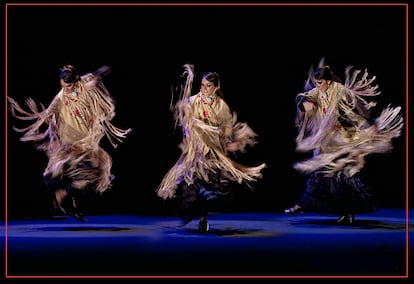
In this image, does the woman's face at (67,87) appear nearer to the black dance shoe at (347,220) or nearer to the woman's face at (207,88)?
the woman's face at (207,88)

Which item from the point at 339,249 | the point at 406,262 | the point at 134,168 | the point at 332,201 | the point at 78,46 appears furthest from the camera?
the point at 134,168

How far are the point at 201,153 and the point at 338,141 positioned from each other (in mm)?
1346

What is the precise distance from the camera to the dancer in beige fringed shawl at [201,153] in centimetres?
717

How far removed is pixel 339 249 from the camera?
6297 mm

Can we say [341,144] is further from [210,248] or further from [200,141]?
[210,248]

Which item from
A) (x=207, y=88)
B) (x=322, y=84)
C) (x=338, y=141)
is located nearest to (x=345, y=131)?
(x=338, y=141)

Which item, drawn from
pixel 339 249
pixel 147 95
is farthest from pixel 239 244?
pixel 147 95

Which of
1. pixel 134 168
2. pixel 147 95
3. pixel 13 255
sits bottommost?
pixel 13 255

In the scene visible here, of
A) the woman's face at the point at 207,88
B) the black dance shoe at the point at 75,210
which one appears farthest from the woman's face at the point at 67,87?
the woman's face at the point at 207,88

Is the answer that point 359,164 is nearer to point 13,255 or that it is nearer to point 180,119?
point 180,119

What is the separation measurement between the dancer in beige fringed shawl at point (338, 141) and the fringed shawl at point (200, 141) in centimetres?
76

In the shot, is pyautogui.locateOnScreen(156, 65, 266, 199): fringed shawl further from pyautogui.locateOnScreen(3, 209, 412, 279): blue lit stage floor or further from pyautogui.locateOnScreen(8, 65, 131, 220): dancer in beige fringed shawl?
pyautogui.locateOnScreen(8, 65, 131, 220): dancer in beige fringed shawl

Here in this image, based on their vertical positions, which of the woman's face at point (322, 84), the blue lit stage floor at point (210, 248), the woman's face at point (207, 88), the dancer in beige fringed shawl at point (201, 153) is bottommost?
the blue lit stage floor at point (210, 248)

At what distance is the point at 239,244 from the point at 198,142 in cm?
107
